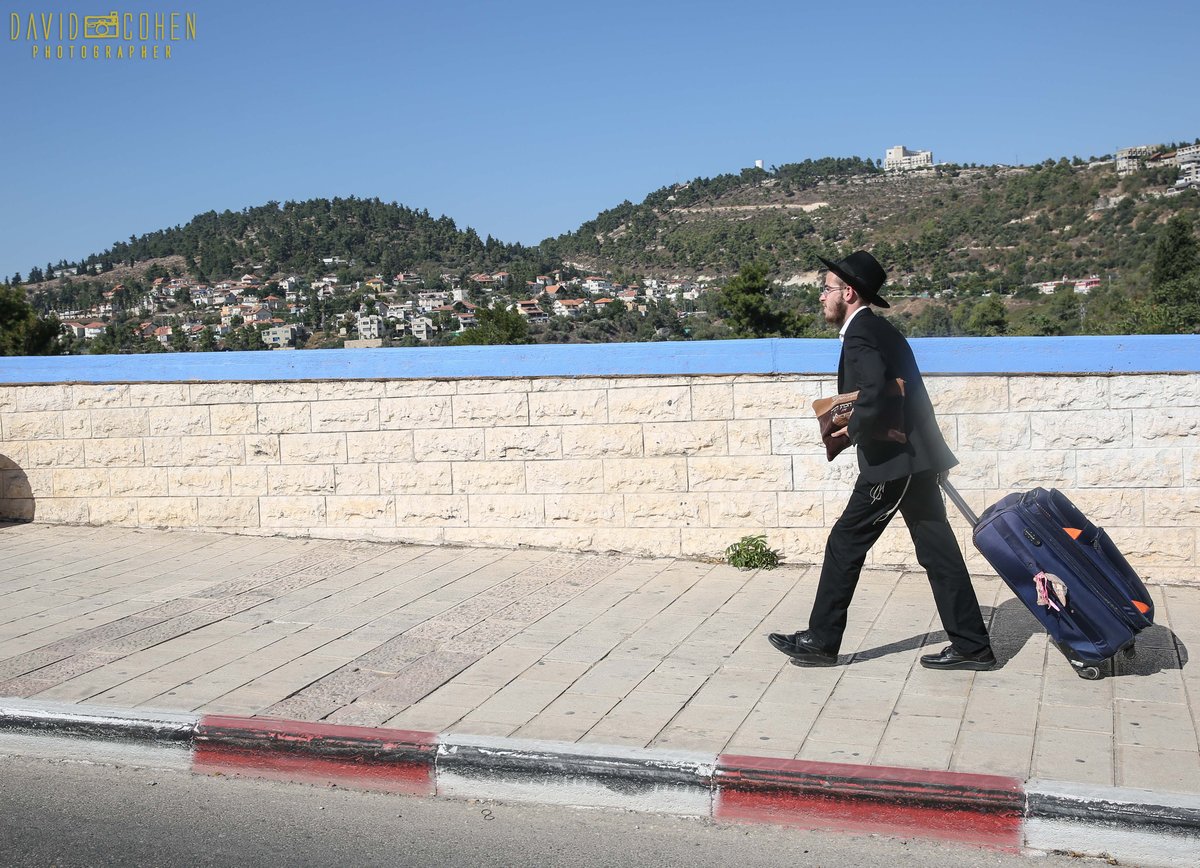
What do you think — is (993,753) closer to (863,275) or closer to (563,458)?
(863,275)

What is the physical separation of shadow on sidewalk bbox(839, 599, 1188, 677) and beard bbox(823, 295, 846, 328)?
1690mm

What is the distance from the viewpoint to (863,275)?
5355 mm

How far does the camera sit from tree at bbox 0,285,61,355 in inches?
1308

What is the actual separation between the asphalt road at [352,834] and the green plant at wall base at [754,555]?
3.61 m

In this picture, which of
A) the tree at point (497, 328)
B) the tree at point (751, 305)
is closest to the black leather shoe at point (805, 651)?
the tree at point (497, 328)

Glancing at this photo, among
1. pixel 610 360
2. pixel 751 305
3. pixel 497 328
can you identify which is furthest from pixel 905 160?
pixel 610 360

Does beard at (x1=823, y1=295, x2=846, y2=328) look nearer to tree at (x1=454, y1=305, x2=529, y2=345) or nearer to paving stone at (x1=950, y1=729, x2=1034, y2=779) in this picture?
paving stone at (x1=950, y1=729, x2=1034, y2=779)

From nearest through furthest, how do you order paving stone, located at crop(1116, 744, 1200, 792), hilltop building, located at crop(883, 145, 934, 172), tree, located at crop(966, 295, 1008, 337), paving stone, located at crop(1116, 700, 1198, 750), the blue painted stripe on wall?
paving stone, located at crop(1116, 744, 1200, 792), paving stone, located at crop(1116, 700, 1198, 750), the blue painted stripe on wall, tree, located at crop(966, 295, 1008, 337), hilltop building, located at crop(883, 145, 934, 172)

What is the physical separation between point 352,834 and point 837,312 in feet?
10.5

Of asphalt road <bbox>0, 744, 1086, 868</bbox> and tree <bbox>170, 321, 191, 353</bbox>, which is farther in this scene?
tree <bbox>170, 321, 191, 353</bbox>

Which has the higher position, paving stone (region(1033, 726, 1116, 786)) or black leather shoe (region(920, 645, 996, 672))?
black leather shoe (region(920, 645, 996, 672))

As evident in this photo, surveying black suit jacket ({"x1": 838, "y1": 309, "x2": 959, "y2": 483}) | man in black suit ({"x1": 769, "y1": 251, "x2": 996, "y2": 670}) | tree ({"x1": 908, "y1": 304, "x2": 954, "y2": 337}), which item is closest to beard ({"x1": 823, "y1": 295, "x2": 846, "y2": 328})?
man in black suit ({"x1": 769, "y1": 251, "x2": 996, "y2": 670})

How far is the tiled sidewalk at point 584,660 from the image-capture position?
4.61 metres

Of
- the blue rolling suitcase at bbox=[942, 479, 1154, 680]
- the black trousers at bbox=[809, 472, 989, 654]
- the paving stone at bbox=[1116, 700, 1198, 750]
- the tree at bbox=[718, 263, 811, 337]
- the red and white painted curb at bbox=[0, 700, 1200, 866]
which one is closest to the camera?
the red and white painted curb at bbox=[0, 700, 1200, 866]
